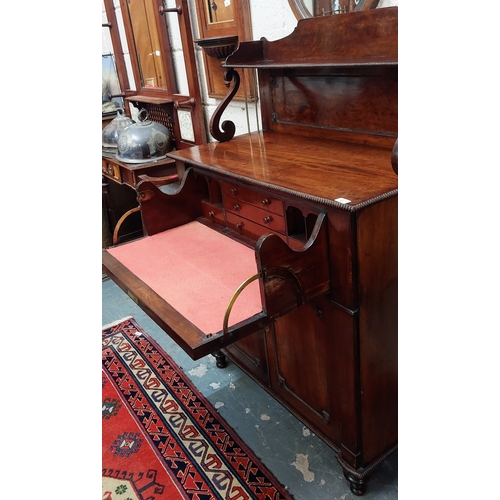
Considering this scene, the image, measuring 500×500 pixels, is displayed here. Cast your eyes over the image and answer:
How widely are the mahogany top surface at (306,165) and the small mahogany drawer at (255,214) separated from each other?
0.42 ft

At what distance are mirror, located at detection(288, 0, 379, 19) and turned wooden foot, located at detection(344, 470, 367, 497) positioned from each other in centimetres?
156

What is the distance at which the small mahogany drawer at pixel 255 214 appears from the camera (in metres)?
1.46

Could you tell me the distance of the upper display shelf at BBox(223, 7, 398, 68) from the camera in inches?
54.5

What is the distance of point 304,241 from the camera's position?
1.42 meters

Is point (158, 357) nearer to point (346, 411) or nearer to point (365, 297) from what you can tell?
point (346, 411)

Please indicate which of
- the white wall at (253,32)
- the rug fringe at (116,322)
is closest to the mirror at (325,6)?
the white wall at (253,32)

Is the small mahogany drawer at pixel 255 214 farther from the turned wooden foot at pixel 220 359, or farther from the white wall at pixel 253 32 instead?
the turned wooden foot at pixel 220 359

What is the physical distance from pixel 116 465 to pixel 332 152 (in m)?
1.43

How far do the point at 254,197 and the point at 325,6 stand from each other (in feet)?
2.41

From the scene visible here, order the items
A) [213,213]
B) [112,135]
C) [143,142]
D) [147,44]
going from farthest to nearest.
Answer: [112,135] → [147,44] → [143,142] → [213,213]

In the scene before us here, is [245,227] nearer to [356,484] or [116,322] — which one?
[356,484]

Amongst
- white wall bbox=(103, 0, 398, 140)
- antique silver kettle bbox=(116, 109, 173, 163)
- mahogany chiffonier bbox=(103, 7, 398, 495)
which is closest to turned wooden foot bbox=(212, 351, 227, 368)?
mahogany chiffonier bbox=(103, 7, 398, 495)

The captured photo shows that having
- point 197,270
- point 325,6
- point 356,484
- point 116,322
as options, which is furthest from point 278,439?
point 325,6

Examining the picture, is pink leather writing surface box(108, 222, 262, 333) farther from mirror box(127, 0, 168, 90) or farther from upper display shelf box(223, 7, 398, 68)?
mirror box(127, 0, 168, 90)
